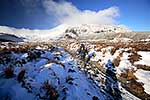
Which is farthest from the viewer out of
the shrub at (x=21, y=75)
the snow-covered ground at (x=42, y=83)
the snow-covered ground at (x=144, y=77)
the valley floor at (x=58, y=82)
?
the snow-covered ground at (x=144, y=77)

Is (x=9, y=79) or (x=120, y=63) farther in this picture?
(x=120, y=63)

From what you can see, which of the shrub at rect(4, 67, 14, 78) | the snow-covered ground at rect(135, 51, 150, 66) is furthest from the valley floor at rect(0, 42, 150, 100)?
the snow-covered ground at rect(135, 51, 150, 66)

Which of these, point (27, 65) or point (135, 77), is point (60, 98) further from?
point (135, 77)

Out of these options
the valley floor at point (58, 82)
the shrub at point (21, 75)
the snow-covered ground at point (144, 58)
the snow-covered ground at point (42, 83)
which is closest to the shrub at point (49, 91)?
the valley floor at point (58, 82)

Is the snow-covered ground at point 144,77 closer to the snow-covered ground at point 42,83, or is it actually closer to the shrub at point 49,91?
the snow-covered ground at point 42,83

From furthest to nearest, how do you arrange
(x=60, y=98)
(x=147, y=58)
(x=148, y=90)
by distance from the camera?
(x=147, y=58) < (x=148, y=90) < (x=60, y=98)

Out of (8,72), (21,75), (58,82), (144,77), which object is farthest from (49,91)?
(144,77)

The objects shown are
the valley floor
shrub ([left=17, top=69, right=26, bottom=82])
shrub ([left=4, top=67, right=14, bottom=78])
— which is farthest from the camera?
shrub ([left=4, top=67, right=14, bottom=78])

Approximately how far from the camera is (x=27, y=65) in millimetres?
18688

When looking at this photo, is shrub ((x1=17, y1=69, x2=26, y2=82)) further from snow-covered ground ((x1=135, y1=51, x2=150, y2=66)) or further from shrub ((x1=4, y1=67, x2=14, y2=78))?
snow-covered ground ((x1=135, y1=51, x2=150, y2=66))

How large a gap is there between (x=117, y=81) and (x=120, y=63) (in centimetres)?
607

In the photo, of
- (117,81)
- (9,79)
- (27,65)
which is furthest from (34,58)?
(117,81)

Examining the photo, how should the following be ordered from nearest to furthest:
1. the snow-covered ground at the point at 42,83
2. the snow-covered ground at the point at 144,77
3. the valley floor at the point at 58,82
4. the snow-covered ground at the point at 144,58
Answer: the snow-covered ground at the point at 42,83 → the valley floor at the point at 58,82 → the snow-covered ground at the point at 144,77 → the snow-covered ground at the point at 144,58

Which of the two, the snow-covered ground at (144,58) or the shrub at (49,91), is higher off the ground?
the shrub at (49,91)
